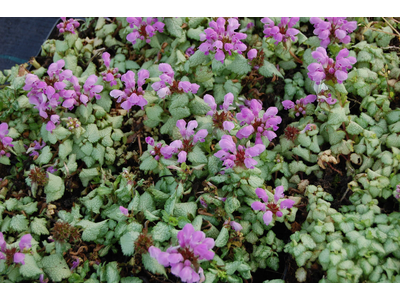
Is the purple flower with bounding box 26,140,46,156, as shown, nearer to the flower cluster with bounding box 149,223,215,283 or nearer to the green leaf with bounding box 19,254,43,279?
the green leaf with bounding box 19,254,43,279

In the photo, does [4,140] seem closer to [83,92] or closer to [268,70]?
[83,92]

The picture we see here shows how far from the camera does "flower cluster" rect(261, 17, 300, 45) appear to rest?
80.1 inches

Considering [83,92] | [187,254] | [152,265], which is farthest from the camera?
[83,92]

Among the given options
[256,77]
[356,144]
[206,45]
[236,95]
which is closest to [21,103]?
[206,45]

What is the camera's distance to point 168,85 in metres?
1.94

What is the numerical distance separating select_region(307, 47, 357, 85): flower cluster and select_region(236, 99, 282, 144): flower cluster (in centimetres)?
30

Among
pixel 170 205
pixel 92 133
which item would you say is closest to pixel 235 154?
pixel 170 205

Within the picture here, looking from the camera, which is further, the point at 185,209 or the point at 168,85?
the point at 168,85

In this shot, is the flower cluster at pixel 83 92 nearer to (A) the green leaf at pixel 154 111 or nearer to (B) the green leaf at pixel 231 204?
(A) the green leaf at pixel 154 111

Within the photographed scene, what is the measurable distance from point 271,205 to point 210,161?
1.28 feet

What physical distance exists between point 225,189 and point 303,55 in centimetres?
107

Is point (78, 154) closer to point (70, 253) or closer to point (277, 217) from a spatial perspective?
point (70, 253)

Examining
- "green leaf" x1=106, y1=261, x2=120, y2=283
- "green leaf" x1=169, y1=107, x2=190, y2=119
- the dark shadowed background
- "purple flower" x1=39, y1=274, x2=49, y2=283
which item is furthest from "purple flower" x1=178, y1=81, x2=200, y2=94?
the dark shadowed background

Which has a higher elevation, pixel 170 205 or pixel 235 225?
pixel 170 205
